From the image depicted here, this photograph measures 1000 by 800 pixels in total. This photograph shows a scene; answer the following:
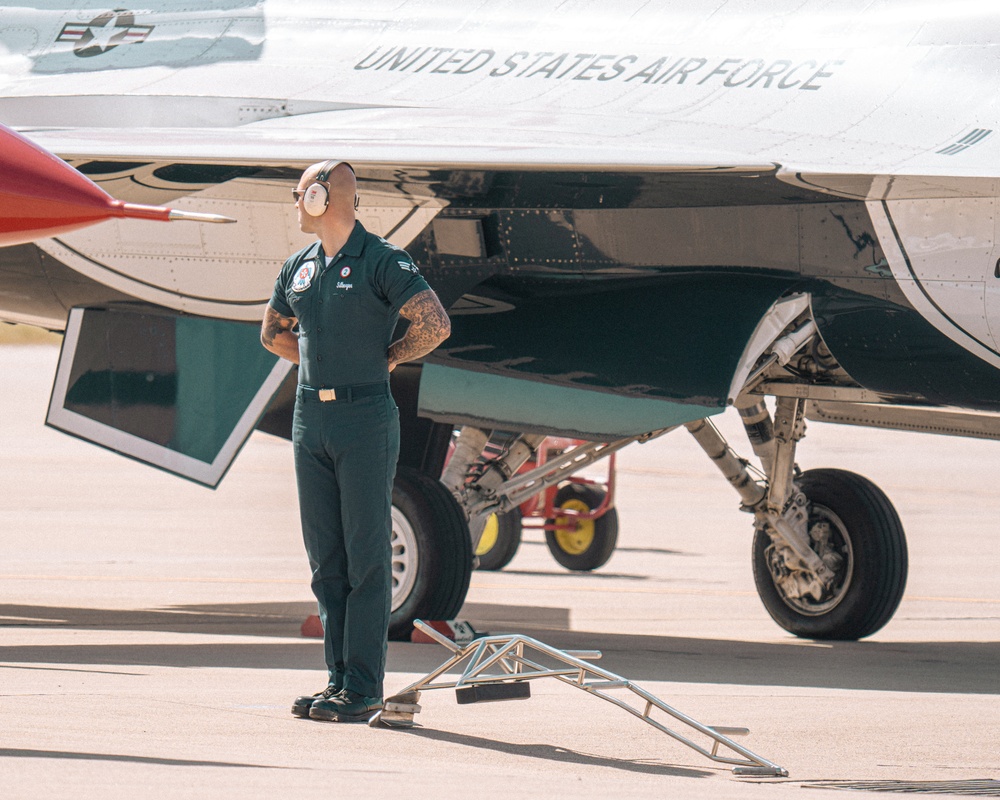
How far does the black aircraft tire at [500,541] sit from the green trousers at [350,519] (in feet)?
33.8

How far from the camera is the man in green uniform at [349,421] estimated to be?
22.0ft

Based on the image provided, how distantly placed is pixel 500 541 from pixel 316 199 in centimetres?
1074

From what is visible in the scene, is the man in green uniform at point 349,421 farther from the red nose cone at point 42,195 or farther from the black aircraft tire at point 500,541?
the black aircraft tire at point 500,541

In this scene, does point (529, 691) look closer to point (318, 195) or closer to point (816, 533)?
point (318, 195)

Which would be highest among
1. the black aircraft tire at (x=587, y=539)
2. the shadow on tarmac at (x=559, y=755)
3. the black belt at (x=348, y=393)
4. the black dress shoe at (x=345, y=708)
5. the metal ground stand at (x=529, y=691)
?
the black aircraft tire at (x=587, y=539)

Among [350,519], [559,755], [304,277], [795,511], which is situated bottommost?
[559,755]

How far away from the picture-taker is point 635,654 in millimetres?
9898

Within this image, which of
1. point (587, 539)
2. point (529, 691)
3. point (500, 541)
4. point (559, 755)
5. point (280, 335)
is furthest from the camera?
point (587, 539)

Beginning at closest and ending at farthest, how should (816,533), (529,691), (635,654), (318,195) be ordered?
Answer: (529,691) → (318,195) → (635,654) → (816,533)

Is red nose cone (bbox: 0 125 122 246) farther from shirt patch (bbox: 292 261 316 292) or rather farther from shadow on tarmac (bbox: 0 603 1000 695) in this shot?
shadow on tarmac (bbox: 0 603 1000 695)

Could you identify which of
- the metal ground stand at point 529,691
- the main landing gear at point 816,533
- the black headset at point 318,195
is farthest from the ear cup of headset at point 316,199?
the main landing gear at point 816,533

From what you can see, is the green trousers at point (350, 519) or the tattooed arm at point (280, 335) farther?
the tattooed arm at point (280, 335)

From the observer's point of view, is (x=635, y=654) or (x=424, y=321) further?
(x=635, y=654)

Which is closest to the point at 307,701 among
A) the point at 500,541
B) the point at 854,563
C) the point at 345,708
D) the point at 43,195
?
the point at 345,708
